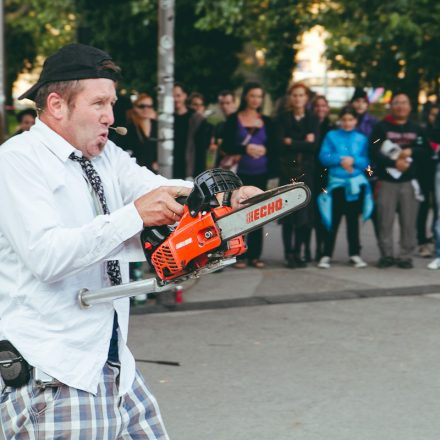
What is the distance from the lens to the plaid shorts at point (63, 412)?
2811 mm

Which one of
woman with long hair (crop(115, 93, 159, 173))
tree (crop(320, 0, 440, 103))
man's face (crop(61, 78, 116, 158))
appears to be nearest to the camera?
man's face (crop(61, 78, 116, 158))

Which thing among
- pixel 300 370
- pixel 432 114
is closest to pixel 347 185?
pixel 432 114

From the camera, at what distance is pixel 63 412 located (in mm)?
2807

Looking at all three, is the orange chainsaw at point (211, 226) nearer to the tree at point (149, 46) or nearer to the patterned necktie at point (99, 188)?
the patterned necktie at point (99, 188)

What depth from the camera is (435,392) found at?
5.86 meters

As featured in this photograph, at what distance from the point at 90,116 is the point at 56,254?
1.35ft

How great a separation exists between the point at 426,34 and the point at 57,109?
13735 millimetres

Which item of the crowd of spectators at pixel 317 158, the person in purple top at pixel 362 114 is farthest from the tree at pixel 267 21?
the crowd of spectators at pixel 317 158

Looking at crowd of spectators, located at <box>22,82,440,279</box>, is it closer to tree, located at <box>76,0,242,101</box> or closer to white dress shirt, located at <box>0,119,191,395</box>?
white dress shirt, located at <box>0,119,191,395</box>

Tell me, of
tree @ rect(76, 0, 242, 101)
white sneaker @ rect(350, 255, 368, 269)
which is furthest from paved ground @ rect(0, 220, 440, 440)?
tree @ rect(76, 0, 242, 101)

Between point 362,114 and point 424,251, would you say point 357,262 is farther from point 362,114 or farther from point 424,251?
point 362,114

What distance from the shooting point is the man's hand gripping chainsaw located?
2.49 metres

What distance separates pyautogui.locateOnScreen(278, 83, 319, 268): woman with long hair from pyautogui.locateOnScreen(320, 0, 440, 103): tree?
190 inches

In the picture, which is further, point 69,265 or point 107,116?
point 107,116
